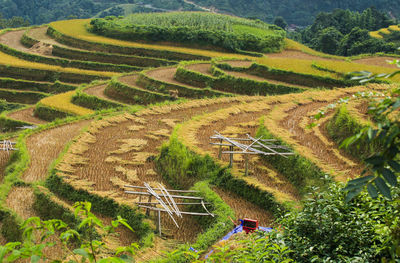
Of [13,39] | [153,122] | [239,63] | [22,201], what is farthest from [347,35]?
[22,201]

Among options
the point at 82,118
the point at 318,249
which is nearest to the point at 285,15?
the point at 82,118

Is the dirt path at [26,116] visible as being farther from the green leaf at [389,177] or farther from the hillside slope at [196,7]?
the hillside slope at [196,7]

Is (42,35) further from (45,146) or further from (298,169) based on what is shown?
(298,169)

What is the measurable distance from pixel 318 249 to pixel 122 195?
17.9 feet

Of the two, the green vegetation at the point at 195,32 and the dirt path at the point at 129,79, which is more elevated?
the green vegetation at the point at 195,32

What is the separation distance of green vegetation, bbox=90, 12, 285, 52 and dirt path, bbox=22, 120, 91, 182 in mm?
13835

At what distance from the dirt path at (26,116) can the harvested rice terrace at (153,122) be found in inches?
1.5

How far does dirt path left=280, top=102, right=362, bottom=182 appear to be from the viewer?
27.9ft

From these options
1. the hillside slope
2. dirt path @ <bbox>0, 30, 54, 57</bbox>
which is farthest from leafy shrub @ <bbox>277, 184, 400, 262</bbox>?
the hillside slope

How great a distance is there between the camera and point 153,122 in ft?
45.2

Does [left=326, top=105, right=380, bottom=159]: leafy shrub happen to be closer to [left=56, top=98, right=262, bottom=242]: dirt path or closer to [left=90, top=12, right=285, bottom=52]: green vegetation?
[left=56, top=98, right=262, bottom=242]: dirt path

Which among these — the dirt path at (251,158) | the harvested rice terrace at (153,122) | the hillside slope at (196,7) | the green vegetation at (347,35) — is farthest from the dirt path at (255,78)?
the hillside slope at (196,7)

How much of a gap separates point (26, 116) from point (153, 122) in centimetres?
798

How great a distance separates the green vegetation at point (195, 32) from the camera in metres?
28.0
